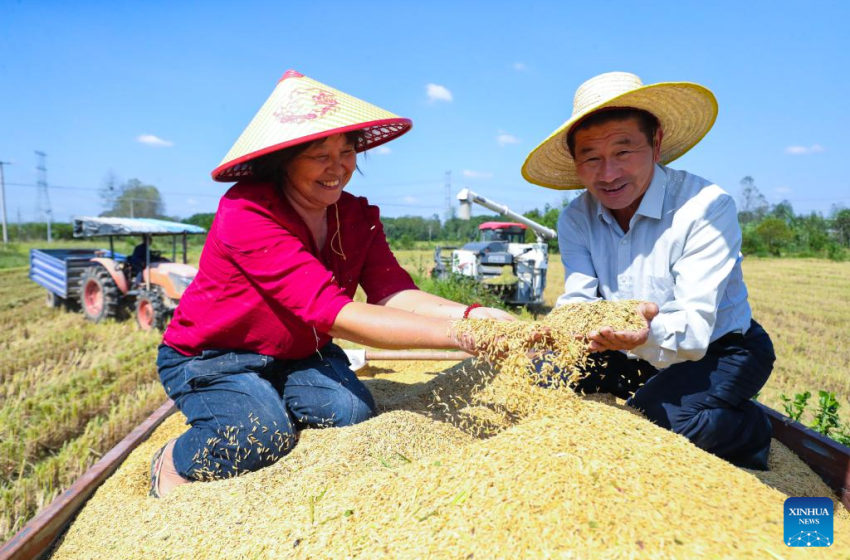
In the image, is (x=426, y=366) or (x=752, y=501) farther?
(x=426, y=366)

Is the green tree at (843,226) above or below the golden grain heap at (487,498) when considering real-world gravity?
above

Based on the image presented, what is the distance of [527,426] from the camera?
1.71 meters

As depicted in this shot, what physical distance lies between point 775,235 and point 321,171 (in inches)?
1142

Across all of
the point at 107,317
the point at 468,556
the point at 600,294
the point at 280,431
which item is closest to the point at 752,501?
the point at 468,556

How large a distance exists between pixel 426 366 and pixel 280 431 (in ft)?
6.08

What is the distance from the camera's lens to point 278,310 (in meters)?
2.24

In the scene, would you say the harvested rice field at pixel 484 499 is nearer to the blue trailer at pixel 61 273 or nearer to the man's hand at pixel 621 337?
the man's hand at pixel 621 337

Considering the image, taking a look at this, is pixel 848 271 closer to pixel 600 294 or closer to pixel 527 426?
pixel 600 294

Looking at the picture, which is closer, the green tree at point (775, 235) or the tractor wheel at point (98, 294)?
the tractor wheel at point (98, 294)

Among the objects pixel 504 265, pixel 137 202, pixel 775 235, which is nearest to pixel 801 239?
pixel 775 235

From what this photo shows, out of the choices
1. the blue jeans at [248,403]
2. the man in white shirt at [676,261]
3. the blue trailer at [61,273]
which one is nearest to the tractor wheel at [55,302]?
the blue trailer at [61,273]

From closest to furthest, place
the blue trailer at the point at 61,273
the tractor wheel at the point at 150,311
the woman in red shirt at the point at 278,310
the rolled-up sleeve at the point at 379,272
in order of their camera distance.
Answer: the woman in red shirt at the point at 278,310
the rolled-up sleeve at the point at 379,272
the tractor wheel at the point at 150,311
the blue trailer at the point at 61,273

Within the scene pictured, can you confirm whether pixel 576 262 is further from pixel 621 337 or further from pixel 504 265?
pixel 504 265

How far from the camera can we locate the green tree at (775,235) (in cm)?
2439
